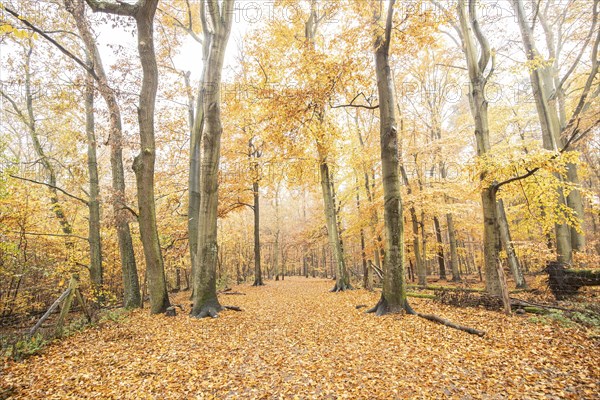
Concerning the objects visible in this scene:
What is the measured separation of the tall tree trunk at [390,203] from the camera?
7258 mm

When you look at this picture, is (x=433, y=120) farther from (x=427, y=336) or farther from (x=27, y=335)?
(x=27, y=335)

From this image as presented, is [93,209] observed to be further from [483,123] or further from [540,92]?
[540,92]

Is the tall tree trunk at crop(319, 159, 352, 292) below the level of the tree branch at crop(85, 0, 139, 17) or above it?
below

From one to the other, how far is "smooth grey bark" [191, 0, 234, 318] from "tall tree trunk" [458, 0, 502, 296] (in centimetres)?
791

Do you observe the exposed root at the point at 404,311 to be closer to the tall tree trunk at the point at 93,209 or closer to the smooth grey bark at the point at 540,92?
the smooth grey bark at the point at 540,92

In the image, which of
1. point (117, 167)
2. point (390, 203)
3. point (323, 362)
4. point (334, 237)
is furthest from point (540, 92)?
point (117, 167)

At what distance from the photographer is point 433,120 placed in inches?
696

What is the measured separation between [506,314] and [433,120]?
1401 cm

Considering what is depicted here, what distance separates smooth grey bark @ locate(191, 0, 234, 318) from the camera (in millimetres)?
8023

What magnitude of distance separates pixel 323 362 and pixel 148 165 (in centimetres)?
719

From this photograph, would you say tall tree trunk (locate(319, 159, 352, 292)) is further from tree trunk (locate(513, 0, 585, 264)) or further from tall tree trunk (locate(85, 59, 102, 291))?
tall tree trunk (locate(85, 59, 102, 291))

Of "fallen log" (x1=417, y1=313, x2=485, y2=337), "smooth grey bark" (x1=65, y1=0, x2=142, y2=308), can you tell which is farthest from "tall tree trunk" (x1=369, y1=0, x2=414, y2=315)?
"smooth grey bark" (x1=65, y1=0, x2=142, y2=308)

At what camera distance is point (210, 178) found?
8391mm

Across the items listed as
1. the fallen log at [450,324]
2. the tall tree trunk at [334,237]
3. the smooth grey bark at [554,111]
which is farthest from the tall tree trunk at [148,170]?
the smooth grey bark at [554,111]
